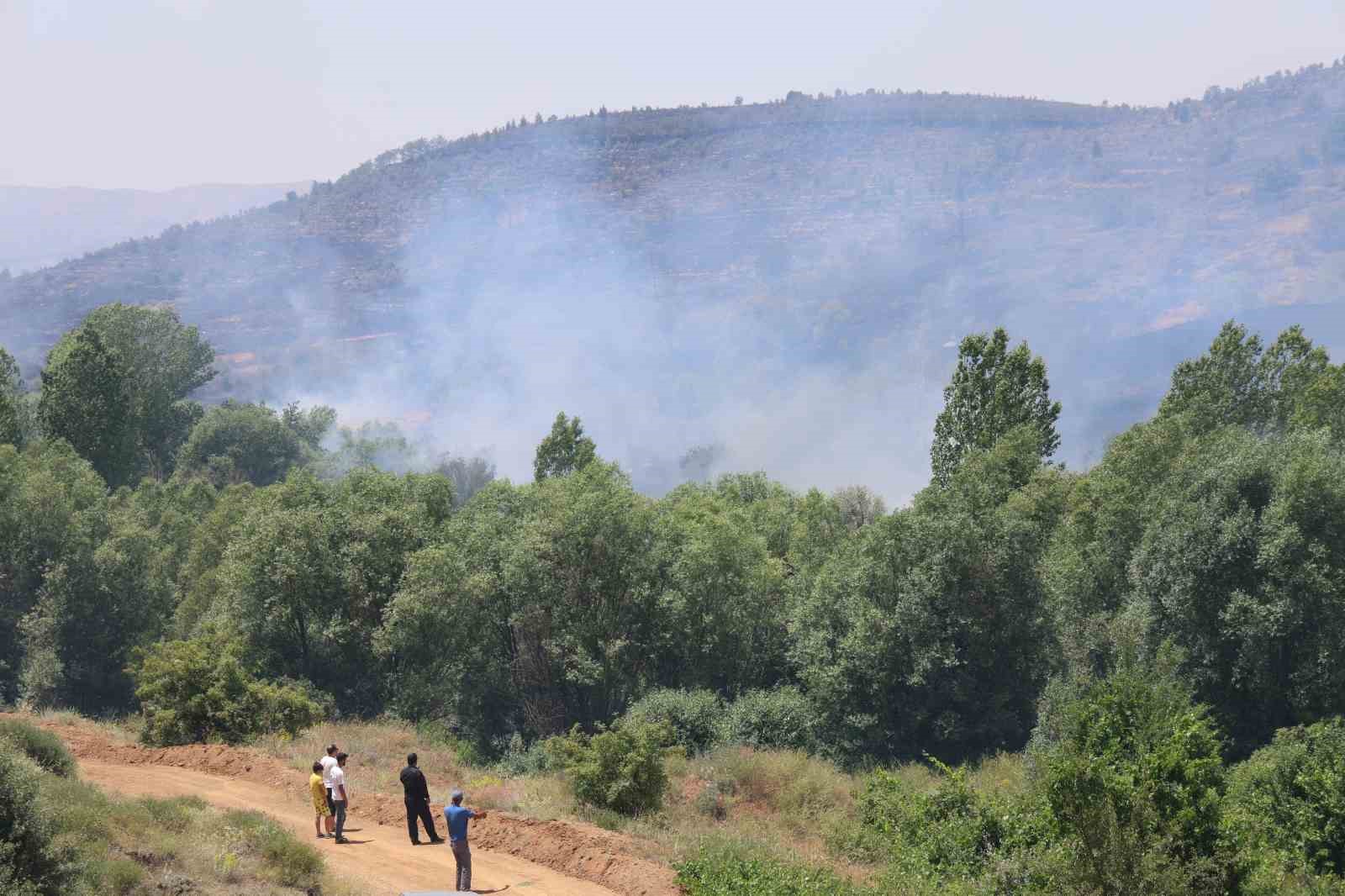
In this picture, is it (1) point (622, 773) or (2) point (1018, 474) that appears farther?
(2) point (1018, 474)

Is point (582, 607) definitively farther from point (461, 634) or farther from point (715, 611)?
point (715, 611)

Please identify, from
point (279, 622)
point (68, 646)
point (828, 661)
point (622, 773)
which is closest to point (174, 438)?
point (68, 646)

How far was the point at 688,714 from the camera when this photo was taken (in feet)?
124

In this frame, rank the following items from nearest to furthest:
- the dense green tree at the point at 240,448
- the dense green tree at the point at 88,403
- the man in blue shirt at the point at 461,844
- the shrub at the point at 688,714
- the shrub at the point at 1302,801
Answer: the man in blue shirt at the point at 461,844, the shrub at the point at 1302,801, the shrub at the point at 688,714, the dense green tree at the point at 88,403, the dense green tree at the point at 240,448

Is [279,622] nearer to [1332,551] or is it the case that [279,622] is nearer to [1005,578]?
[1005,578]

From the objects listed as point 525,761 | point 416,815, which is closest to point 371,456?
point 525,761

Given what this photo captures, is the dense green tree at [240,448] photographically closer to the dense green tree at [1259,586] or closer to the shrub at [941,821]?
the dense green tree at [1259,586]

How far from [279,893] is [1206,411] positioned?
54305 mm

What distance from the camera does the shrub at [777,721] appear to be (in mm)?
39156

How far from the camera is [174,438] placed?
110m

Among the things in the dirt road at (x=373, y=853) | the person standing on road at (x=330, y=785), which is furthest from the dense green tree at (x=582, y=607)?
the person standing on road at (x=330, y=785)

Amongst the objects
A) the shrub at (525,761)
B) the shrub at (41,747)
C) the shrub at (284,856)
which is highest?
the shrub at (41,747)

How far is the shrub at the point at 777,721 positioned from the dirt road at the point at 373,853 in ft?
57.5

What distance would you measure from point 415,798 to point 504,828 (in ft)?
6.51
